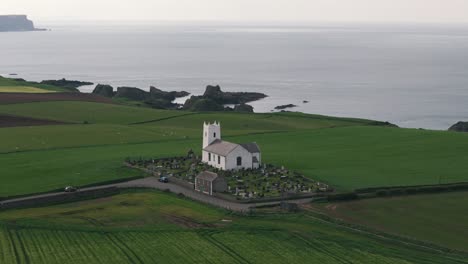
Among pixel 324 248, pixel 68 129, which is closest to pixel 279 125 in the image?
pixel 68 129

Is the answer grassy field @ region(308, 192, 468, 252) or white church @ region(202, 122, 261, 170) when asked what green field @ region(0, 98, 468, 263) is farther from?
white church @ region(202, 122, 261, 170)

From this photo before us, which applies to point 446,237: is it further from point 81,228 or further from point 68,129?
point 68,129

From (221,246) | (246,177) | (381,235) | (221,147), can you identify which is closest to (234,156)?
(221,147)

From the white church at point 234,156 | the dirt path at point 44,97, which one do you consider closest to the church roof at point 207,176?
the white church at point 234,156

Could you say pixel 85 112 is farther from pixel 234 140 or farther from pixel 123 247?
pixel 123 247

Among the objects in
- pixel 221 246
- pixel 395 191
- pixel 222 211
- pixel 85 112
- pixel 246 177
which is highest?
pixel 85 112

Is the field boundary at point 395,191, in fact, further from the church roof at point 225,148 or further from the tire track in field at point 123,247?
the tire track in field at point 123,247

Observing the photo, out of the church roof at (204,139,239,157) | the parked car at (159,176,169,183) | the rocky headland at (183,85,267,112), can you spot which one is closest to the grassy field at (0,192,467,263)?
the parked car at (159,176,169,183)
